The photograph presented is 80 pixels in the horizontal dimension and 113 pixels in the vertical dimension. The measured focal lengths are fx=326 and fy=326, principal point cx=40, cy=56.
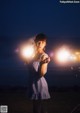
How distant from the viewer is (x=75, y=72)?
17828 millimetres

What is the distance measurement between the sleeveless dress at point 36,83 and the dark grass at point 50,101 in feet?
6.76

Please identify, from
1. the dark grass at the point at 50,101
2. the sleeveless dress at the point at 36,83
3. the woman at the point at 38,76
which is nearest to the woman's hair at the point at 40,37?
the woman at the point at 38,76

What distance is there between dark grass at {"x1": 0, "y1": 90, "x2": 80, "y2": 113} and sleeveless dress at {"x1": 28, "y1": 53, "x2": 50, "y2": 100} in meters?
2.06

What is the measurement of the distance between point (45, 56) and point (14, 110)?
3.25 metres

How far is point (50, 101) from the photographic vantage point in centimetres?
866

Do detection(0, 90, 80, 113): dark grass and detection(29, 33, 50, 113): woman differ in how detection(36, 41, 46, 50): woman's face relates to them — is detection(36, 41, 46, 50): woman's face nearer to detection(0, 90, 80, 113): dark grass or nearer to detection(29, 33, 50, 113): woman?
detection(29, 33, 50, 113): woman

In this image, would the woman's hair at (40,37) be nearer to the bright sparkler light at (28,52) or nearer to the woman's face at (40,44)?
the woman's face at (40,44)

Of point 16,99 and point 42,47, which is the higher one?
point 42,47

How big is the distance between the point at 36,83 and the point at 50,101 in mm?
3986

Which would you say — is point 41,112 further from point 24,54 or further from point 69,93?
point 69,93

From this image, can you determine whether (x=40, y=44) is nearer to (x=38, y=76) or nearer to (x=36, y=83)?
(x=38, y=76)

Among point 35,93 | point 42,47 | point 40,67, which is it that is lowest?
point 35,93

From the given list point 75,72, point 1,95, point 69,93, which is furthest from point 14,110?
point 75,72

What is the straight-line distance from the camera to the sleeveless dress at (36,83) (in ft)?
15.6
